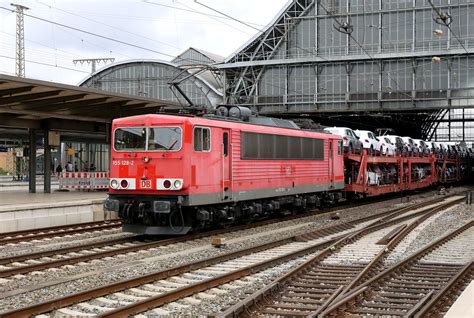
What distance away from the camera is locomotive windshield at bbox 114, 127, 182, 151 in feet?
48.9

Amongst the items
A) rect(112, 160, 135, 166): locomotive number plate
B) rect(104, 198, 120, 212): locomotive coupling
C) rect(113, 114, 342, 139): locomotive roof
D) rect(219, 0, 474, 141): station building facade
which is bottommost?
rect(104, 198, 120, 212): locomotive coupling

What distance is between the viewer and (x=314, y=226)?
18.7 meters

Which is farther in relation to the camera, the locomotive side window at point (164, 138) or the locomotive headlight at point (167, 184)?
the locomotive side window at point (164, 138)

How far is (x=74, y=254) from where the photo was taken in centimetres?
1300

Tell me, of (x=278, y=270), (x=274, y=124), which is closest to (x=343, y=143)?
(x=274, y=124)

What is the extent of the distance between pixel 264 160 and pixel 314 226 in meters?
2.65

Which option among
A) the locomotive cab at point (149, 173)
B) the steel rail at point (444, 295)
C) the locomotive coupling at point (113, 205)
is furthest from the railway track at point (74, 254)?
the steel rail at point (444, 295)

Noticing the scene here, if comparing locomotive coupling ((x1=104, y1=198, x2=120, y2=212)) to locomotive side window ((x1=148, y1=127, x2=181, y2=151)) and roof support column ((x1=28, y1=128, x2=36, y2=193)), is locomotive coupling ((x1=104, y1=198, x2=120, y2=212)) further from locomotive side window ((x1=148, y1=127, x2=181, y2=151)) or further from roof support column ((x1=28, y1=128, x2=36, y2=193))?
roof support column ((x1=28, y1=128, x2=36, y2=193))

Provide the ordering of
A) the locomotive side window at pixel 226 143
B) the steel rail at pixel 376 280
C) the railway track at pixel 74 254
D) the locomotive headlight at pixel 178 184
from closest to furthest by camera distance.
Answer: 1. the steel rail at pixel 376 280
2. the railway track at pixel 74 254
3. the locomotive headlight at pixel 178 184
4. the locomotive side window at pixel 226 143

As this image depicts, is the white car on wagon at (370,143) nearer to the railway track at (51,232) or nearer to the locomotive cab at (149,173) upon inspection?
the railway track at (51,232)

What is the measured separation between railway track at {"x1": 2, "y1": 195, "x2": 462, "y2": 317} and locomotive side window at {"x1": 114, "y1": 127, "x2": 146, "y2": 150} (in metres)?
4.25

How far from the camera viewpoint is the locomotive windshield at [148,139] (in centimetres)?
1491

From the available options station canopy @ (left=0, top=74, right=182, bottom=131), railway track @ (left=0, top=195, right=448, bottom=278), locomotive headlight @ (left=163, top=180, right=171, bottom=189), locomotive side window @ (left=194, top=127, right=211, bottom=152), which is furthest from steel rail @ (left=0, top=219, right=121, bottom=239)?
locomotive side window @ (left=194, top=127, right=211, bottom=152)

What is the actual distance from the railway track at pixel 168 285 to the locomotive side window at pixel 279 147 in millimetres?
3826
